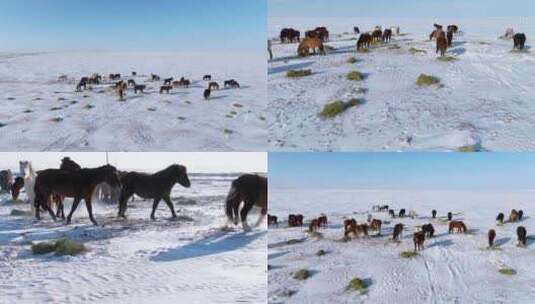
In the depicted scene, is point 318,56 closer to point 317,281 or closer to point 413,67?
point 413,67

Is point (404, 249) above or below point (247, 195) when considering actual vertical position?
below

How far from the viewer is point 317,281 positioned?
4.92 meters

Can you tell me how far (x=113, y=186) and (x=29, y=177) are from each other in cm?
92

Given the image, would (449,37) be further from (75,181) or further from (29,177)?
(29,177)

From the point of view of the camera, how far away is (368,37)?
20.5 ft

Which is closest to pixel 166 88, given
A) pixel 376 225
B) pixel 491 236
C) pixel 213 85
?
pixel 213 85

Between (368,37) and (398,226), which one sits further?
(368,37)

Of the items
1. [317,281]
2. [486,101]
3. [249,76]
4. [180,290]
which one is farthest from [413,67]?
[180,290]

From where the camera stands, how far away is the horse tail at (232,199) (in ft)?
17.4

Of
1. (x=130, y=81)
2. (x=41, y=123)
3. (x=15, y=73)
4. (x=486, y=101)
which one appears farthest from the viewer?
(x=15, y=73)

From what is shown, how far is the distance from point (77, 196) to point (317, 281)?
2678mm

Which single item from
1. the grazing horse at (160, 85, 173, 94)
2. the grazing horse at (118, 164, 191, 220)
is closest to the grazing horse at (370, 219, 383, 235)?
the grazing horse at (118, 164, 191, 220)

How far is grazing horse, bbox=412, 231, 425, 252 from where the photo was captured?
5.17 metres

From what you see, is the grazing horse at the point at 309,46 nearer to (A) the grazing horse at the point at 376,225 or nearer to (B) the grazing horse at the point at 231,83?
(B) the grazing horse at the point at 231,83
